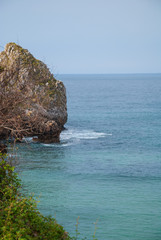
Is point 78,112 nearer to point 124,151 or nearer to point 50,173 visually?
point 124,151

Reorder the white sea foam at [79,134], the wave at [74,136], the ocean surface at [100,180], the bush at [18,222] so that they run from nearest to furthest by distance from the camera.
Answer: the bush at [18,222] < the ocean surface at [100,180] < the wave at [74,136] < the white sea foam at [79,134]

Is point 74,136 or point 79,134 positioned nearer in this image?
point 74,136

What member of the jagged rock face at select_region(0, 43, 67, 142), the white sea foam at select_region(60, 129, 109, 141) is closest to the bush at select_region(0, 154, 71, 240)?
the jagged rock face at select_region(0, 43, 67, 142)

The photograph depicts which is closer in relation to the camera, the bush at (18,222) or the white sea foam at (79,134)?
the bush at (18,222)

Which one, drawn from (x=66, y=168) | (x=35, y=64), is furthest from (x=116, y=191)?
(x=35, y=64)

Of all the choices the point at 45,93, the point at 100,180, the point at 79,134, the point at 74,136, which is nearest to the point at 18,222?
the point at 100,180

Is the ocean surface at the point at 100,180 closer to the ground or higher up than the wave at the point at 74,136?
closer to the ground

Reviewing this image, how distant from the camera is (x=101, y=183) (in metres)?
34.6

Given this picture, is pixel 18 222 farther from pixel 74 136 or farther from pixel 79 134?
pixel 79 134

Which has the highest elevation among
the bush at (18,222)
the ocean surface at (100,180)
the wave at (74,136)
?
the bush at (18,222)

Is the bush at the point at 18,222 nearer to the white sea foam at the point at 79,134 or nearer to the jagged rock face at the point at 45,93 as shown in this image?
the jagged rock face at the point at 45,93

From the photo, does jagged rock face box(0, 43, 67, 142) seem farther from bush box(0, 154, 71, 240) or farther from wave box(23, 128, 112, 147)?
bush box(0, 154, 71, 240)

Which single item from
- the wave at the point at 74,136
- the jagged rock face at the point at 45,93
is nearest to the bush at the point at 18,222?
the wave at the point at 74,136

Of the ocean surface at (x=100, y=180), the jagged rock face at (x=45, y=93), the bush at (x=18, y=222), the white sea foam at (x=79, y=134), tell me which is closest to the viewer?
the bush at (x=18, y=222)
